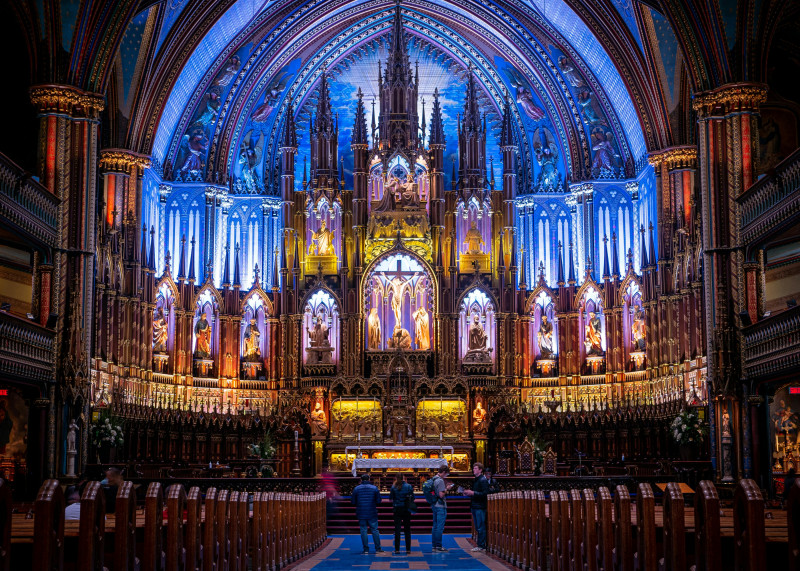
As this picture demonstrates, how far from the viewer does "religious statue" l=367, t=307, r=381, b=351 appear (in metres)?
39.5

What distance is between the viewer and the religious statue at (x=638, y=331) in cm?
3662

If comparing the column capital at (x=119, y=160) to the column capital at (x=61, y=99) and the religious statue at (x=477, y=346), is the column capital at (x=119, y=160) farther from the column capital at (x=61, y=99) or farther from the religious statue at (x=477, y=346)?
the religious statue at (x=477, y=346)

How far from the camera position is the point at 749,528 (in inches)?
357

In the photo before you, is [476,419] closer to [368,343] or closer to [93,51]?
[368,343]

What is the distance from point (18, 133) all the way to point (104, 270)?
5912 mm

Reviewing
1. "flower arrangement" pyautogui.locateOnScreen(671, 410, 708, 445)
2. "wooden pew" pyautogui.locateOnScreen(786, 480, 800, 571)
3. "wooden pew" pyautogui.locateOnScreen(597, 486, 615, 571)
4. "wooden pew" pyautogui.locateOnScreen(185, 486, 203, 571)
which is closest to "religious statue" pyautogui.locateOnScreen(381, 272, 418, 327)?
"flower arrangement" pyautogui.locateOnScreen(671, 410, 708, 445)

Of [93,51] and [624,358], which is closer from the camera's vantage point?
[93,51]

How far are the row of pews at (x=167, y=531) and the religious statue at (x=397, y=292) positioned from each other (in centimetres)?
2030

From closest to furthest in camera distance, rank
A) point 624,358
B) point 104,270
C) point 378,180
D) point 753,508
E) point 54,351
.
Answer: point 753,508 → point 54,351 → point 104,270 → point 624,358 → point 378,180

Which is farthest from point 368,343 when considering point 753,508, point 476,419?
point 753,508

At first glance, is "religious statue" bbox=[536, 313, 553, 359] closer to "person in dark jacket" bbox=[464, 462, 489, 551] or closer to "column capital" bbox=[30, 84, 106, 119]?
"person in dark jacket" bbox=[464, 462, 489, 551]

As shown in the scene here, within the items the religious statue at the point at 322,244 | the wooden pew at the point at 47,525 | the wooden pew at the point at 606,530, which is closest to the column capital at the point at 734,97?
the religious statue at the point at 322,244

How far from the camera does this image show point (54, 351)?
28156mm

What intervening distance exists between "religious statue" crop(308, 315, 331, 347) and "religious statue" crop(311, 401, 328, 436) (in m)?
2.24
